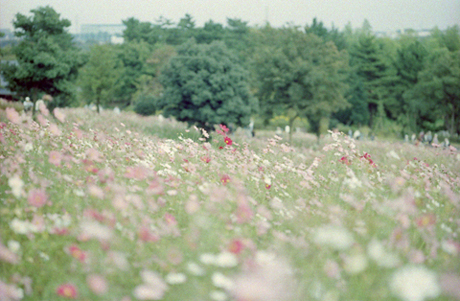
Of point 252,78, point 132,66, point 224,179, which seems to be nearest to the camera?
point 224,179

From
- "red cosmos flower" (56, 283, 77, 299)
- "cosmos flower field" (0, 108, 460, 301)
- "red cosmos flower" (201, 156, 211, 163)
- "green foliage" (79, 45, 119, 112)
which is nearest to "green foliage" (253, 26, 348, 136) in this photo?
"green foliage" (79, 45, 119, 112)

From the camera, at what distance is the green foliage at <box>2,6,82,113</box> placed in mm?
19547

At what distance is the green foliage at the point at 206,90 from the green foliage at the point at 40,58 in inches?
199

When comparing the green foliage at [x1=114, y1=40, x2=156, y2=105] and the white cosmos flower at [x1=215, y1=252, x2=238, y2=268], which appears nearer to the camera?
the white cosmos flower at [x1=215, y1=252, x2=238, y2=268]

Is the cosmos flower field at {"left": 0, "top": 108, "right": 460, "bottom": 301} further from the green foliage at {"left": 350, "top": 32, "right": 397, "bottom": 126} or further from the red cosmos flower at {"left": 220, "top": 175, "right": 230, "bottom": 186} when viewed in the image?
the green foliage at {"left": 350, "top": 32, "right": 397, "bottom": 126}

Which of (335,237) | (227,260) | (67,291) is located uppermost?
(335,237)

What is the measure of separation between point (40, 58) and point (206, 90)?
26.0 feet

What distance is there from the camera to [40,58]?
19.2m

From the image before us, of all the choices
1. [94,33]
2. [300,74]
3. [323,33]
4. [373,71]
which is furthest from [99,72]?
[373,71]

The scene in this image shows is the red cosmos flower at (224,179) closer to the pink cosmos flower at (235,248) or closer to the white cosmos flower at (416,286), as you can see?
the pink cosmos flower at (235,248)

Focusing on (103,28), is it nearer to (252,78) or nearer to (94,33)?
(94,33)

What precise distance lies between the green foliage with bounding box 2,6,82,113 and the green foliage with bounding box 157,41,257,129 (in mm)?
5057

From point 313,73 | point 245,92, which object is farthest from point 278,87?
point 245,92

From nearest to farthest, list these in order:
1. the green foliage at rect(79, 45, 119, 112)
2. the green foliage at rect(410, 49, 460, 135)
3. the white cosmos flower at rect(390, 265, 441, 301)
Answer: the white cosmos flower at rect(390, 265, 441, 301) < the green foliage at rect(410, 49, 460, 135) < the green foliage at rect(79, 45, 119, 112)
